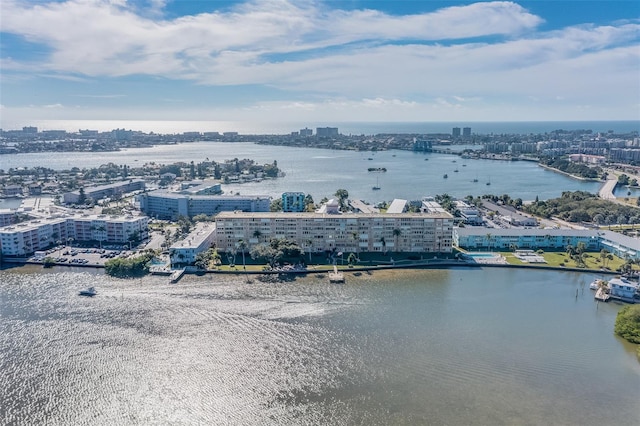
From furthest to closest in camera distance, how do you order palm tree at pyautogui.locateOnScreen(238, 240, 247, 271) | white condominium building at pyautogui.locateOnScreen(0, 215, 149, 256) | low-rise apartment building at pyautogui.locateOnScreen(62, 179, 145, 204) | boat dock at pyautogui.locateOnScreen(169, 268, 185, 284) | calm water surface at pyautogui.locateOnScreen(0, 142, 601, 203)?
1. calm water surface at pyautogui.locateOnScreen(0, 142, 601, 203)
2. low-rise apartment building at pyautogui.locateOnScreen(62, 179, 145, 204)
3. white condominium building at pyautogui.locateOnScreen(0, 215, 149, 256)
4. palm tree at pyautogui.locateOnScreen(238, 240, 247, 271)
5. boat dock at pyautogui.locateOnScreen(169, 268, 185, 284)

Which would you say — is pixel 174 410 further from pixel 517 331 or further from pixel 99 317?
pixel 517 331

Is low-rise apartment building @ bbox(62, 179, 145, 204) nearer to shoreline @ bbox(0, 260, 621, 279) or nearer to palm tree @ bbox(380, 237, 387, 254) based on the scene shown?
shoreline @ bbox(0, 260, 621, 279)

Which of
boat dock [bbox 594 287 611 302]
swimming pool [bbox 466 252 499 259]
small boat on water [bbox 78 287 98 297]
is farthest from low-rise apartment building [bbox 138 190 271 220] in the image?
boat dock [bbox 594 287 611 302]

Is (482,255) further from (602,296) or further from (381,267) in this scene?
(602,296)

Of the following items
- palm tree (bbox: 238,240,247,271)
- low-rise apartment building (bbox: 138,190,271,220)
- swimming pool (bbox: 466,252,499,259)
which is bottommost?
swimming pool (bbox: 466,252,499,259)

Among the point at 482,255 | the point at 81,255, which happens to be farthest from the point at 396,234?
the point at 81,255

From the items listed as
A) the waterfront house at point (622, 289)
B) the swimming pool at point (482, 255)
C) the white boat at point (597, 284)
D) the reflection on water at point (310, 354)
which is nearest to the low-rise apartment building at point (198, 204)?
the reflection on water at point (310, 354)

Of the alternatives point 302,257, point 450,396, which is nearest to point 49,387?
point 450,396
